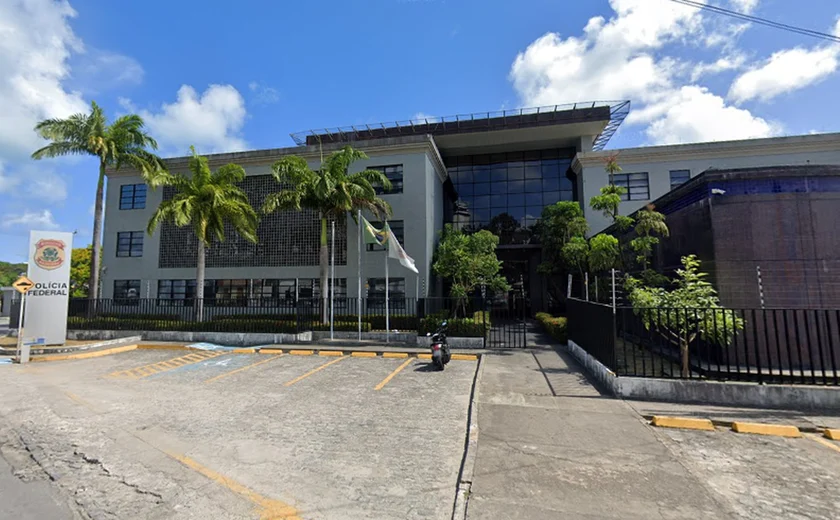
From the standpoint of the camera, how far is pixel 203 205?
60.6ft

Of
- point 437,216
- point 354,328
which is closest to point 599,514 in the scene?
point 354,328

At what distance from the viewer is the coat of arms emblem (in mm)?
13211

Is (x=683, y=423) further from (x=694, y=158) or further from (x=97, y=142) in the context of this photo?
(x=97, y=142)

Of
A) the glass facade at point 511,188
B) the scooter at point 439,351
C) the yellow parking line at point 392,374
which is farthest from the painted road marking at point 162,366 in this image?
the glass facade at point 511,188

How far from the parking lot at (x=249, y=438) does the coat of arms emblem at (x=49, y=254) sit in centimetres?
480

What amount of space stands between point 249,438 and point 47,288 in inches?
528

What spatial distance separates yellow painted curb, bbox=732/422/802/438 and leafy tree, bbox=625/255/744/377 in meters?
1.78

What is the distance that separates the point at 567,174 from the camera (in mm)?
26141

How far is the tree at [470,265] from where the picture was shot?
674 inches

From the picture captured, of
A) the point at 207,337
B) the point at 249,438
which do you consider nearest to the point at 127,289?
the point at 207,337

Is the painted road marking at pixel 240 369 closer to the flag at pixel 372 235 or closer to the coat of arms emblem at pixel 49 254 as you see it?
the flag at pixel 372 235

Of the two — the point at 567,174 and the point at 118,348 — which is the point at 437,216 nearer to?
the point at 567,174

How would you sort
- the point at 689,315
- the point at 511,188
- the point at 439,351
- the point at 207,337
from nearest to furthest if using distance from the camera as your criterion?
the point at 689,315 < the point at 439,351 < the point at 207,337 < the point at 511,188

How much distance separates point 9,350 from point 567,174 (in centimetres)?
2954
